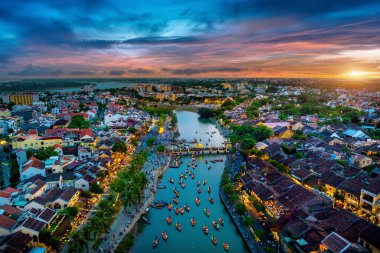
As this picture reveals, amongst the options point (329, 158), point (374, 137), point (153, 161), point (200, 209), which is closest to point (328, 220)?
point (200, 209)

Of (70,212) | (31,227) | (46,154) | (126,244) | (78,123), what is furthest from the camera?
(78,123)

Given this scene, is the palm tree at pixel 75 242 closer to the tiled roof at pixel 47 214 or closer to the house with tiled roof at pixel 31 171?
the tiled roof at pixel 47 214

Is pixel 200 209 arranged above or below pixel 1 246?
below

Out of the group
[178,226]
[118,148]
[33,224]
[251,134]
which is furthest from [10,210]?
[251,134]

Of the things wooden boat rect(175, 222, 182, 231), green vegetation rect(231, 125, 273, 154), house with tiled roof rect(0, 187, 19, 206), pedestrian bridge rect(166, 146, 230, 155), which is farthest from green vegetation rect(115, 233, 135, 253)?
green vegetation rect(231, 125, 273, 154)

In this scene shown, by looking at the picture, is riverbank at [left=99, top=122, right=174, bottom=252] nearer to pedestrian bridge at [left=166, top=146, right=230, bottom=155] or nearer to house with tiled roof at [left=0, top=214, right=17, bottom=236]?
pedestrian bridge at [left=166, top=146, right=230, bottom=155]

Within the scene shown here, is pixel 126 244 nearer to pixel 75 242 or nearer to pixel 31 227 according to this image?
pixel 75 242

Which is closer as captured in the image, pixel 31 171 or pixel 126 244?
pixel 126 244

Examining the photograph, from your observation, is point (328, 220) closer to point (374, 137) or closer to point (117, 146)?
point (117, 146)
